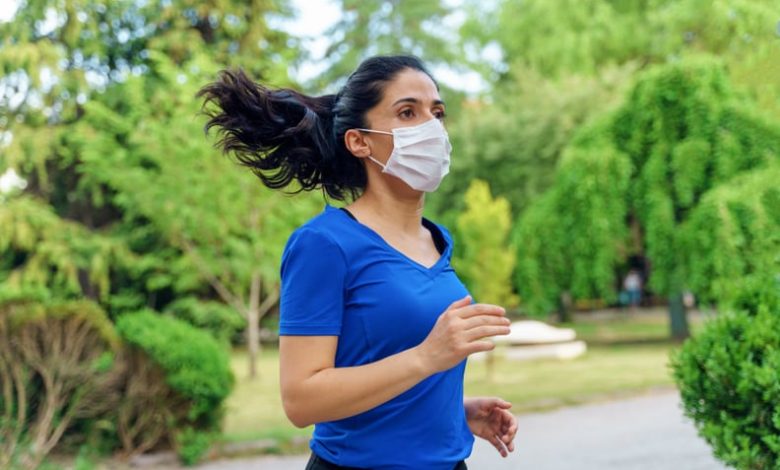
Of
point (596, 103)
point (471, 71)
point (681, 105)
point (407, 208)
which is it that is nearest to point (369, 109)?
point (407, 208)

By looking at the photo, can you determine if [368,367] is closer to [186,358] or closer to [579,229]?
[186,358]

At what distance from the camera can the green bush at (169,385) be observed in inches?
286

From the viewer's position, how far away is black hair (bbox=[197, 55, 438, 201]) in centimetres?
223

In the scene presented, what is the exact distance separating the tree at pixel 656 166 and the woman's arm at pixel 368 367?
53.1ft

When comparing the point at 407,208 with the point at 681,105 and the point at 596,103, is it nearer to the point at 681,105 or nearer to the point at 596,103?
the point at 681,105

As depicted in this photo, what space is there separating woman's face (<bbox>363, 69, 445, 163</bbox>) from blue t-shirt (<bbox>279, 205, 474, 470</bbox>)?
227 millimetres

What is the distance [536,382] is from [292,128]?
1160 centimetres

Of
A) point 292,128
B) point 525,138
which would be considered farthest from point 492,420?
point 525,138

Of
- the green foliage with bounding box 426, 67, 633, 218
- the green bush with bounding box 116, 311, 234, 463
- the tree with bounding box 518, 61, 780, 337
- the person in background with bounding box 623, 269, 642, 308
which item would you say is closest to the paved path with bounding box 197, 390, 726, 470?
the green bush with bounding box 116, 311, 234, 463

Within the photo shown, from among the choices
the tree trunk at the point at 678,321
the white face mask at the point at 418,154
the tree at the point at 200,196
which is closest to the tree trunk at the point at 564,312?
the tree trunk at the point at 678,321

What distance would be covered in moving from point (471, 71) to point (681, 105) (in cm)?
1319

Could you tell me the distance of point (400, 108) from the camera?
213 centimetres

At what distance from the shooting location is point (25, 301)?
21.3 feet

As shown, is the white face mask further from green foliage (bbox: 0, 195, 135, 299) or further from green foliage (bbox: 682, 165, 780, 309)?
green foliage (bbox: 0, 195, 135, 299)
